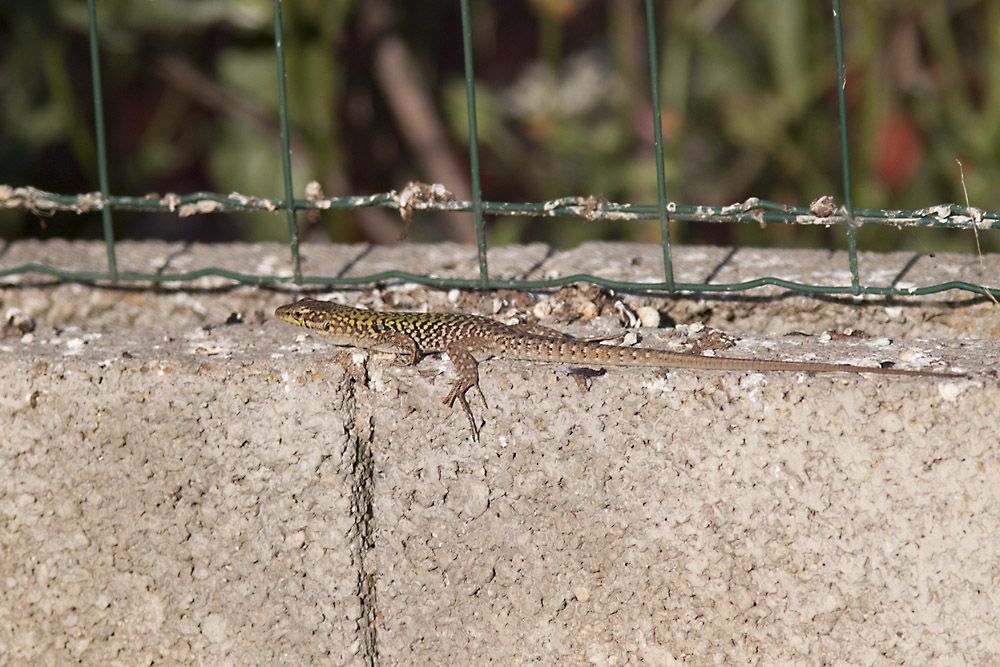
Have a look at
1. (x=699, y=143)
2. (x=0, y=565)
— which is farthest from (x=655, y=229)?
(x=0, y=565)

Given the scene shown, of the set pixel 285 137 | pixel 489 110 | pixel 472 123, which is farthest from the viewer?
pixel 489 110

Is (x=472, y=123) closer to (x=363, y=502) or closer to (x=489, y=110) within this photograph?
(x=363, y=502)

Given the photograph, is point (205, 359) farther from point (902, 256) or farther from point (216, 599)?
point (902, 256)

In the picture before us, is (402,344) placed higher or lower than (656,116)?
lower

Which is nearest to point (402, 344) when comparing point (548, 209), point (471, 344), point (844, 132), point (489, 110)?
point (471, 344)

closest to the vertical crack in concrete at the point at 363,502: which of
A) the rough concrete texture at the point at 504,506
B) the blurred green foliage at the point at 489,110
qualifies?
the rough concrete texture at the point at 504,506
